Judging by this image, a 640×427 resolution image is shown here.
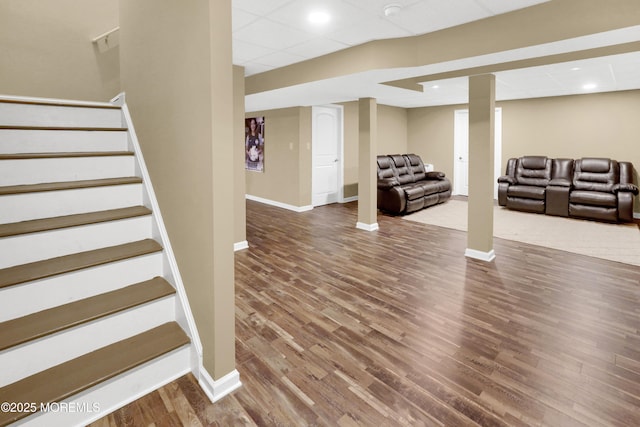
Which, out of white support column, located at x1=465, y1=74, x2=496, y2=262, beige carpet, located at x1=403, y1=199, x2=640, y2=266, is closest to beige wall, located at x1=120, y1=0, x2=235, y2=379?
white support column, located at x1=465, y1=74, x2=496, y2=262

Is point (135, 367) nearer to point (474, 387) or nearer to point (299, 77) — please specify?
point (474, 387)

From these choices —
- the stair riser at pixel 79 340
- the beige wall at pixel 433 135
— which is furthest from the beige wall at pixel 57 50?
the beige wall at pixel 433 135

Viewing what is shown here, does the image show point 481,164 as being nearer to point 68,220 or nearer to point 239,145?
point 239,145

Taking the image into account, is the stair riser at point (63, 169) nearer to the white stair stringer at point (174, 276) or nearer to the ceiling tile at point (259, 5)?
the white stair stringer at point (174, 276)

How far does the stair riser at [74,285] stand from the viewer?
166 centimetres

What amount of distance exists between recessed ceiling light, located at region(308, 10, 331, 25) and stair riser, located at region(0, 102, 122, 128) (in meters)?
1.86

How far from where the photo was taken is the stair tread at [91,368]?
57.6 inches

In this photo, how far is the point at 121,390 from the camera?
67.1 inches

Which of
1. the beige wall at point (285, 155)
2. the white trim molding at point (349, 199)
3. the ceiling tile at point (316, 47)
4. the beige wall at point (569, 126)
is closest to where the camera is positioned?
the ceiling tile at point (316, 47)

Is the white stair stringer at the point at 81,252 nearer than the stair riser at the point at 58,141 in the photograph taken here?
Yes

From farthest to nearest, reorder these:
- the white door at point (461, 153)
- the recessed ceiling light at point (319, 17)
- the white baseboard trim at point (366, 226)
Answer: the white door at point (461, 153), the white baseboard trim at point (366, 226), the recessed ceiling light at point (319, 17)

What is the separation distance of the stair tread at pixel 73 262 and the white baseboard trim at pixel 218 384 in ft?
2.66

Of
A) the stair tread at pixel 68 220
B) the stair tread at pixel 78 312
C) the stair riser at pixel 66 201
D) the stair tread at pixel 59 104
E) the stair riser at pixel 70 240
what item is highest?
the stair tread at pixel 59 104

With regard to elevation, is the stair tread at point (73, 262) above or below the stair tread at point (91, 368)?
above
